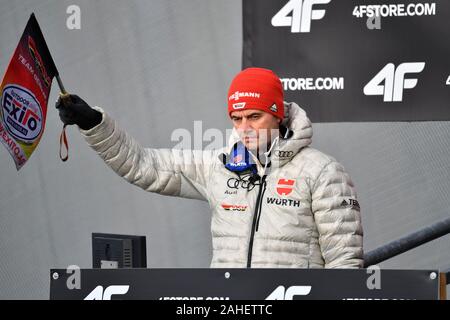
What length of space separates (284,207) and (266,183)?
4.5 inches

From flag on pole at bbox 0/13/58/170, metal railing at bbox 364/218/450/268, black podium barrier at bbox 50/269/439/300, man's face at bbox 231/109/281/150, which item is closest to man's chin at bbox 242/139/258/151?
man's face at bbox 231/109/281/150

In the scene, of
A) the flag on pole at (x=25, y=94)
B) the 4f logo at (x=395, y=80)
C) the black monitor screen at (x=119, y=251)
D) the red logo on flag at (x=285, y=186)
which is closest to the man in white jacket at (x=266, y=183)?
the red logo on flag at (x=285, y=186)

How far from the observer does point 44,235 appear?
5.05 m

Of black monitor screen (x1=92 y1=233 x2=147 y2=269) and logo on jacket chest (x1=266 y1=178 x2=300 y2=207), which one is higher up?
logo on jacket chest (x1=266 y1=178 x2=300 y2=207)

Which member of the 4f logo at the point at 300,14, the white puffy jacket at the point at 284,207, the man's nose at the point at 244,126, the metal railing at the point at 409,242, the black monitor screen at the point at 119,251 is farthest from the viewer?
the 4f logo at the point at 300,14

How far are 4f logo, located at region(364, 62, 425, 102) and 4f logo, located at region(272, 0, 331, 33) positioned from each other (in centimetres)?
40

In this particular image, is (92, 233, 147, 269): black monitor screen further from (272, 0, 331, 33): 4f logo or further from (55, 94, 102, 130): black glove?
(272, 0, 331, 33): 4f logo

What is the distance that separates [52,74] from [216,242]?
0.86m

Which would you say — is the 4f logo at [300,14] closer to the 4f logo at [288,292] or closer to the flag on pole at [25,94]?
the flag on pole at [25,94]

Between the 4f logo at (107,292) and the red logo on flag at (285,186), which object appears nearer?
the 4f logo at (107,292)

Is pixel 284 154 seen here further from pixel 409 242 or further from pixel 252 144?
pixel 409 242

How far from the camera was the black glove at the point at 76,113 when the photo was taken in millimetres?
3537

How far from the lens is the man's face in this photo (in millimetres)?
3527

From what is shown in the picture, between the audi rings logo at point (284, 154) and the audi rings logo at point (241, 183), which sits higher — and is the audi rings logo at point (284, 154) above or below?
above
